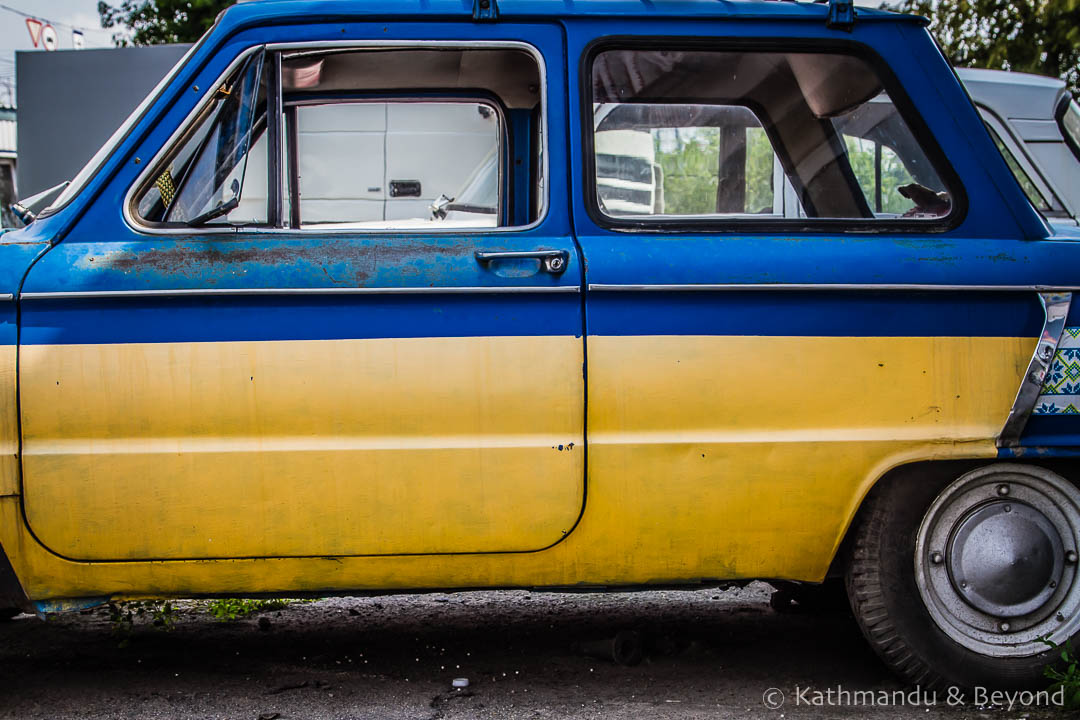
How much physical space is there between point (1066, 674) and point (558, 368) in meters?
1.70

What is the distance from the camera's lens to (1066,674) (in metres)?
3.11

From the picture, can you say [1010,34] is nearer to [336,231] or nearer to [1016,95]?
[1016,95]

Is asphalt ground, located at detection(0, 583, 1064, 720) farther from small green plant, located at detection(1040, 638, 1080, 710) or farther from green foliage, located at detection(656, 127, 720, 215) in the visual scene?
green foliage, located at detection(656, 127, 720, 215)

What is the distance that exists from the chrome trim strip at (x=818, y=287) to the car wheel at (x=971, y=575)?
0.51 m

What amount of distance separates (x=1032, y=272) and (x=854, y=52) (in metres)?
0.82

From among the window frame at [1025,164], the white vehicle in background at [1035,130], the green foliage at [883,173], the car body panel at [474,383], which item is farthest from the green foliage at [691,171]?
the white vehicle in background at [1035,130]

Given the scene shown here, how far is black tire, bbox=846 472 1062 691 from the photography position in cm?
313

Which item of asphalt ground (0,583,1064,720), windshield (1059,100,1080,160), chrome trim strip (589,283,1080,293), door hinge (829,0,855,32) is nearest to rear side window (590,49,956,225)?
door hinge (829,0,855,32)

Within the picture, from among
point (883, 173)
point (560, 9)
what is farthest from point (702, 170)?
point (560, 9)

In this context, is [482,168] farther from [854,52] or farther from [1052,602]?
[1052,602]

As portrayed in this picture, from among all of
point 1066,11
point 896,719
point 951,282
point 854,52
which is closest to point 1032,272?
point 951,282

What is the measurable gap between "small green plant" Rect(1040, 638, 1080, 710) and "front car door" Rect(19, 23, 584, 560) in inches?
57.1

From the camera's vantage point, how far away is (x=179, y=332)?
2918mm

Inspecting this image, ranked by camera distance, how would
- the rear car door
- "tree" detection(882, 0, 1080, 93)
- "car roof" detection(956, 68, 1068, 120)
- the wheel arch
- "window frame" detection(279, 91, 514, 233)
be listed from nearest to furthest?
1. the rear car door
2. the wheel arch
3. "window frame" detection(279, 91, 514, 233)
4. "car roof" detection(956, 68, 1068, 120)
5. "tree" detection(882, 0, 1080, 93)
